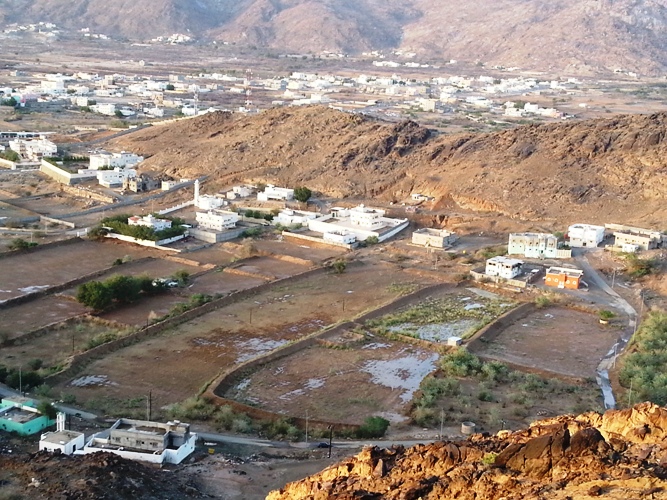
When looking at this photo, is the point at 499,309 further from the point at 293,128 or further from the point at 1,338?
the point at 293,128

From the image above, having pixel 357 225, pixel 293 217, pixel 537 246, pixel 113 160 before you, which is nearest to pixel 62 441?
pixel 537 246

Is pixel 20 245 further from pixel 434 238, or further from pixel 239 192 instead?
pixel 434 238

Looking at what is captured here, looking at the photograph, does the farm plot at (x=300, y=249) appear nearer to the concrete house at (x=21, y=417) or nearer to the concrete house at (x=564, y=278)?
the concrete house at (x=564, y=278)

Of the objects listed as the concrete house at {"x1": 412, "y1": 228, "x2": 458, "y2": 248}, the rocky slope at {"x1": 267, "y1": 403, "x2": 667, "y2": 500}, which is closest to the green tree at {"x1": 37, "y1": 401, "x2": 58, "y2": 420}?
the rocky slope at {"x1": 267, "y1": 403, "x2": 667, "y2": 500}

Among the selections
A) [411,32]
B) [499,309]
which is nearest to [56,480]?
[499,309]

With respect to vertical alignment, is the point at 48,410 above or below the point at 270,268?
above

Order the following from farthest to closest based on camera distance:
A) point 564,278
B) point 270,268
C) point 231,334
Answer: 1. point 270,268
2. point 564,278
3. point 231,334

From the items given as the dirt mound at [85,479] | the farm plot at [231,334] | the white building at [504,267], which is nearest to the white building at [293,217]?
the farm plot at [231,334]
